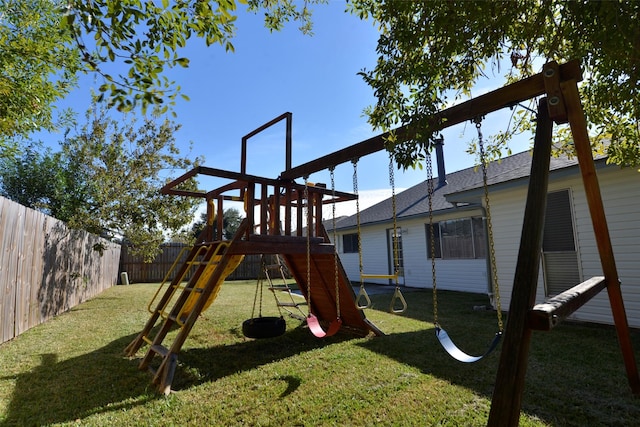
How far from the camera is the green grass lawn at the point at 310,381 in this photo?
296cm

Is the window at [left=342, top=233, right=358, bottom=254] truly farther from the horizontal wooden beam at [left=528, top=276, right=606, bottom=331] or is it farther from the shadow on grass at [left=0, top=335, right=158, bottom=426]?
the horizontal wooden beam at [left=528, top=276, right=606, bottom=331]

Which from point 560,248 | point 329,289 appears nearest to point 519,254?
point 329,289

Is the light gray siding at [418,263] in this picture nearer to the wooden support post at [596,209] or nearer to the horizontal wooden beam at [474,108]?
the wooden support post at [596,209]

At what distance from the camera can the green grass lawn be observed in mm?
2959

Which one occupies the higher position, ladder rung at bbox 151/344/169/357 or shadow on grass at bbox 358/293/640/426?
ladder rung at bbox 151/344/169/357

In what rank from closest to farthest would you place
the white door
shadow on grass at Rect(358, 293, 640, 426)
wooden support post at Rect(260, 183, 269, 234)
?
shadow on grass at Rect(358, 293, 640, 426) → wooden support post at Rect(260, 183, 269, 234) → the white door

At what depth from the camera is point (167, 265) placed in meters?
18.9

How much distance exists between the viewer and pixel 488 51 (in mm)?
3436

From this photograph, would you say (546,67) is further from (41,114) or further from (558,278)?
(41,114)

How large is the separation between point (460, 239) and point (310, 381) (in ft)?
29.8

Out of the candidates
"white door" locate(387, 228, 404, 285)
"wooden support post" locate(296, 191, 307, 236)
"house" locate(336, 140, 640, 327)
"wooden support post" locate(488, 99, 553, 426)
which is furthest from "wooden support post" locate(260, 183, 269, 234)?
"white door" locate(387, 228, 404, 285)

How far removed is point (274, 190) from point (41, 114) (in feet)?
Result: 14.1

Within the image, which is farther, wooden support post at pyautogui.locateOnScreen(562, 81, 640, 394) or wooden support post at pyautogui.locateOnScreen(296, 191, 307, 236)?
wooden support post at pyautogui.locateOnScreen(296, 191, 307, 236)

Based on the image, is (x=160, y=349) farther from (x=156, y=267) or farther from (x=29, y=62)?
(x=156, y=267)
